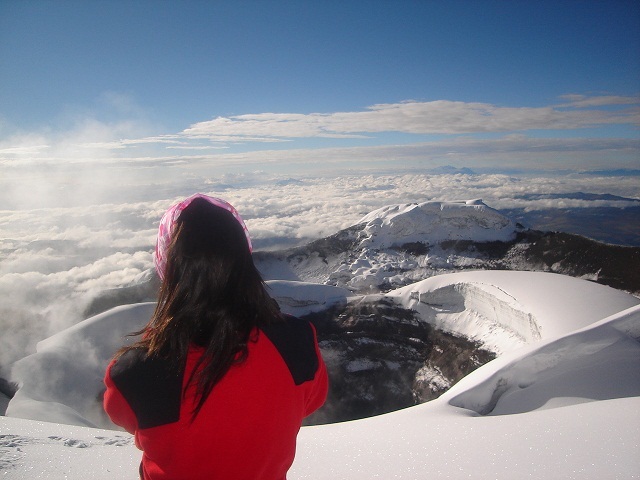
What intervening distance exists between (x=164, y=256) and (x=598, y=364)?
31.5 feet

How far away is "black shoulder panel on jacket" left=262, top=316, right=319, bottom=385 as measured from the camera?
1.89m

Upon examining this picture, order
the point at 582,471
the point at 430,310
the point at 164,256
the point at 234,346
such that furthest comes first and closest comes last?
the point at 430,310 → the point at 582,471 → the point at 164,256 → the point at 234,346

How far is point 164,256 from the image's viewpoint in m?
2.05

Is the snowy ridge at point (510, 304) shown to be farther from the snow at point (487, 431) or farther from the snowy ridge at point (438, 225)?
the snowy ridge at point (438, 225)

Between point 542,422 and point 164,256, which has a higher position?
point 164,256

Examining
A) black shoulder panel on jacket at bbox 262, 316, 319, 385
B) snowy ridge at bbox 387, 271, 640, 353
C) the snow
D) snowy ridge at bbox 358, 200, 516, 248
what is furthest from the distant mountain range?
black shoulder panel on jacket at bbox 262, 316, 319, 385

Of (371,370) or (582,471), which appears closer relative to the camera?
(582,471)

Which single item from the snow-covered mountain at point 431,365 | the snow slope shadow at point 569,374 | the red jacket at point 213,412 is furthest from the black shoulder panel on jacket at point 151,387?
the snow slope shadow at point 569,374

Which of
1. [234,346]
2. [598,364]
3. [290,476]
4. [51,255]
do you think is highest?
[234,346]

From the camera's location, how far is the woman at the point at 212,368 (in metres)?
1.73

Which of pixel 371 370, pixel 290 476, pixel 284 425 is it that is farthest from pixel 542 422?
pixel 371 370

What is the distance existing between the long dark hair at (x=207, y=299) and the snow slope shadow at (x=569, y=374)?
7.47m

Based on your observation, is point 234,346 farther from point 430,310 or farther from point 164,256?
point 430,310

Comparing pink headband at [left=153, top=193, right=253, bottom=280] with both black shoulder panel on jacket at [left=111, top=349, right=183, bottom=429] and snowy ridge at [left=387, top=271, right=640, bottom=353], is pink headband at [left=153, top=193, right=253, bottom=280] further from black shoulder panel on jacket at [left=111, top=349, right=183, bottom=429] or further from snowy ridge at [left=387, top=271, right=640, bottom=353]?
snowy ridge at [left=387, top=271, right=640, bottom=353]
